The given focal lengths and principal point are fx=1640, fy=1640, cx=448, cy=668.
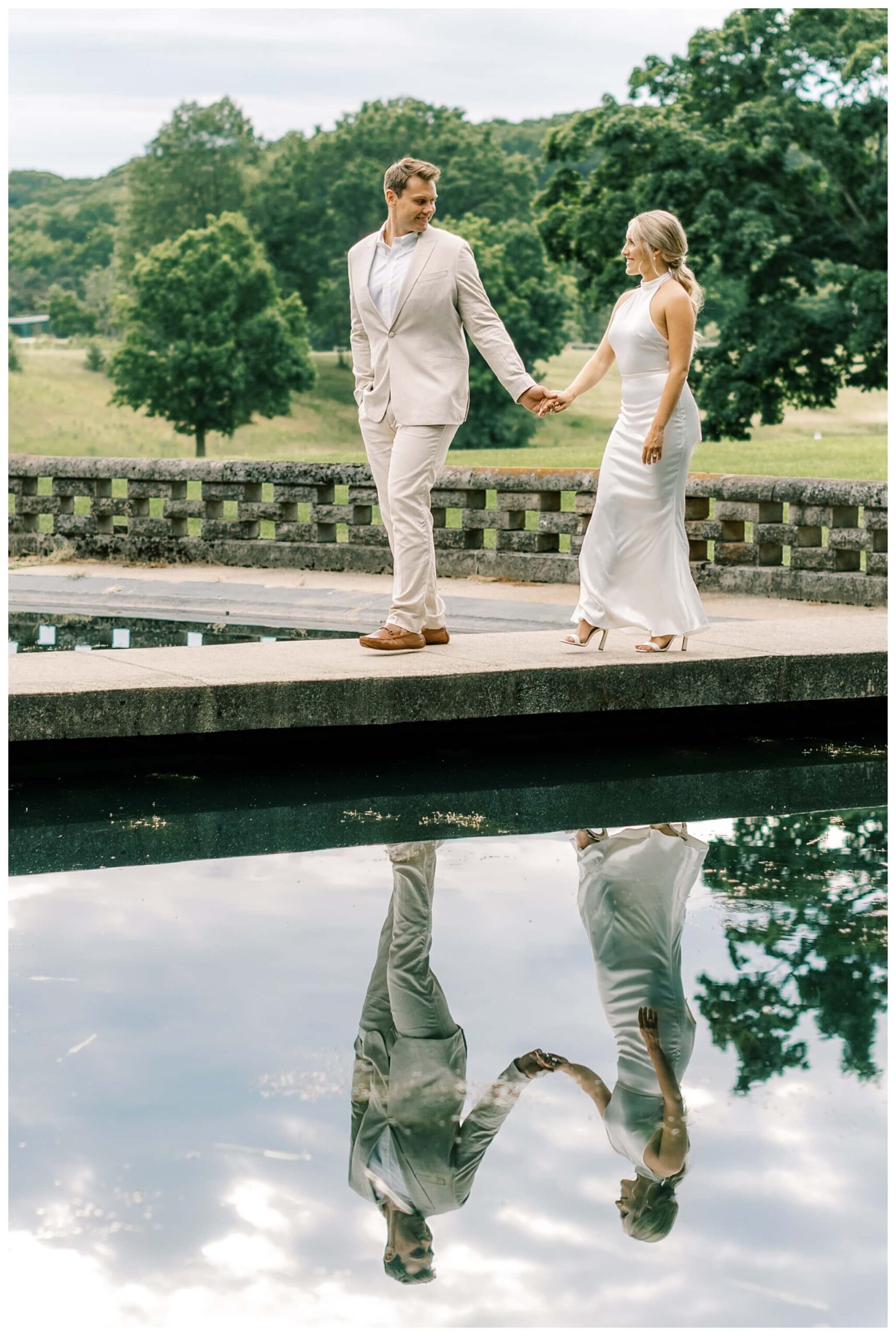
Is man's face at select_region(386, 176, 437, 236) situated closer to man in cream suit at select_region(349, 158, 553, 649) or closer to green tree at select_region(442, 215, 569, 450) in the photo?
man in cream suit at select_region(349, 158, 553, 649)

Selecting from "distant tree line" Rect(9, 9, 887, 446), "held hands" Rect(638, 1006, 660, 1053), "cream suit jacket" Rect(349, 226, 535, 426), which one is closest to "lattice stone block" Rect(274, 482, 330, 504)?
"cream suit jacket" Rect(349, 226, 535, 426)

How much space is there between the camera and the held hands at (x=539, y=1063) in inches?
128

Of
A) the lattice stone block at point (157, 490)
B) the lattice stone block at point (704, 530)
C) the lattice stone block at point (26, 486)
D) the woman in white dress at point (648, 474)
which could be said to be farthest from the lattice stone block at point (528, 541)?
the woman in white dress at point (648, 474)

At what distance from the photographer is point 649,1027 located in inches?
138

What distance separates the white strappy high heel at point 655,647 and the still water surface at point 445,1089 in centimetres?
239

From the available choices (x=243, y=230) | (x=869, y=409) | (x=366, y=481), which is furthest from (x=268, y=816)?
(x=869, y=409)

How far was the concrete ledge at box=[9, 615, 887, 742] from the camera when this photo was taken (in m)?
6.06

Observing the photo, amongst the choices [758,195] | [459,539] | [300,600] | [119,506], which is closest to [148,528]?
[119,506]

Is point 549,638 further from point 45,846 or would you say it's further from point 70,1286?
point 70,1286

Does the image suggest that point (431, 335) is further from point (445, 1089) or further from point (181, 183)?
point (181, 183)

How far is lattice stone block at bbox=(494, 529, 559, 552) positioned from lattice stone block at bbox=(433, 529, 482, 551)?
0.97 feet

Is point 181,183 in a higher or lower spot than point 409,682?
higher

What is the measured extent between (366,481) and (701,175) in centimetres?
2673

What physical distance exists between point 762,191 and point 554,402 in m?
32.5
